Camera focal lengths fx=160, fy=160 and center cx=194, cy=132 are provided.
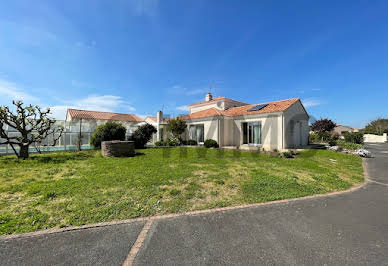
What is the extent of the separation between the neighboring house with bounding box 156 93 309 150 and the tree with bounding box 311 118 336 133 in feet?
28.5

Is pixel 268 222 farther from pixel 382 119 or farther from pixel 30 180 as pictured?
pixel 382 119

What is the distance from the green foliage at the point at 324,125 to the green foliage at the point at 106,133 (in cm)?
2964

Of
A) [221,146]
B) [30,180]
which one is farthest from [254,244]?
[221,146]

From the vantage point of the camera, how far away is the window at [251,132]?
16.8 meters

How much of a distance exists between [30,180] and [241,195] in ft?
26.3

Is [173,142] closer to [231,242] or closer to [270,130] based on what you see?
[270,130]

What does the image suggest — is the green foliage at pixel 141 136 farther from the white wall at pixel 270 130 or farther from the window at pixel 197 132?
the white wall at pixel 270 130

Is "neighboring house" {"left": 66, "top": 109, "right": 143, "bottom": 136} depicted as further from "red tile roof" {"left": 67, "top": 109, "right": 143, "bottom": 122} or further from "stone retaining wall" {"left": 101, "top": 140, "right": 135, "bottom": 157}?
"stone retaining wall" {"left": 101, "top": 140, "right": 135, "bottom": 157}

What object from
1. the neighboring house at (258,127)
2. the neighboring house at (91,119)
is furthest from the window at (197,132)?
the neighboring house at (91,119)

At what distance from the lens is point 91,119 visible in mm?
28828

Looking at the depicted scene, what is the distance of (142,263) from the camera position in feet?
8.20

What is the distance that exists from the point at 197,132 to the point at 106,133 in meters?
10.1

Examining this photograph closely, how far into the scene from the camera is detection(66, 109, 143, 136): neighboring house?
16156 mm

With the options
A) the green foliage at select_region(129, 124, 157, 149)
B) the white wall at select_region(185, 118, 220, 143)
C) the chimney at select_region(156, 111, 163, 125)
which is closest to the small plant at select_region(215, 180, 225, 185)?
the white wall at select_region(185, 118, 220, 143)
